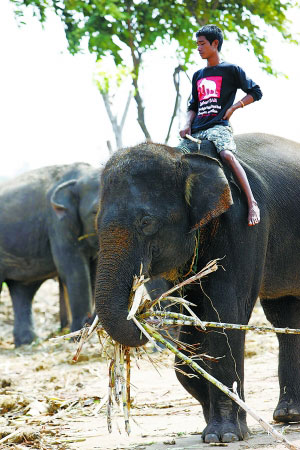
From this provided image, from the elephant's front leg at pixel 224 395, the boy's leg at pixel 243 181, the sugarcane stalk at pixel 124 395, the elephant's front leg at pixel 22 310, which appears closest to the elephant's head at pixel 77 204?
the elephant's front leg at pixel 22 310

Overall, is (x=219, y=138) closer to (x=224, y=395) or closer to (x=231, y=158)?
(x=231, y=158)

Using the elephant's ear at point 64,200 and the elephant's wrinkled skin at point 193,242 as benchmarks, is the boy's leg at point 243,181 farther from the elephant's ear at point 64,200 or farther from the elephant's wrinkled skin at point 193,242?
the elephant's ear at point 64,200

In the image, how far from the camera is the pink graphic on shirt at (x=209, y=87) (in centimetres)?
528

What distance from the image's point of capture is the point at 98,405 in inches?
178

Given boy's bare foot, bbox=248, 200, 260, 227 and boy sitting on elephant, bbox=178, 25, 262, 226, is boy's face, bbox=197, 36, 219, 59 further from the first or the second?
boy's bare foot, bbox=248, 200, 260, 227

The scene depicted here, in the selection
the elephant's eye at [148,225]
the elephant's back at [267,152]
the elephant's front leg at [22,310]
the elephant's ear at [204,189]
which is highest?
the elephant's back at [267,152]

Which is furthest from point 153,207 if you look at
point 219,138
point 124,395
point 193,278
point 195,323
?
point 124,395

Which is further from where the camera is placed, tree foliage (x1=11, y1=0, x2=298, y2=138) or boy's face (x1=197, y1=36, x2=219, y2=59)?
tree foliage (x1=11, y1=0, x2=298, y2=138)

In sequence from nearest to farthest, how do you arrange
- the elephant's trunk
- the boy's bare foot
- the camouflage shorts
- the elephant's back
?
the elephant's trunk < the boy's bare foot < the camouflage shorts < the elephant's back

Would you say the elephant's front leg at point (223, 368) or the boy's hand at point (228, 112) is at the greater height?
the boy's hand at point (228, 112)

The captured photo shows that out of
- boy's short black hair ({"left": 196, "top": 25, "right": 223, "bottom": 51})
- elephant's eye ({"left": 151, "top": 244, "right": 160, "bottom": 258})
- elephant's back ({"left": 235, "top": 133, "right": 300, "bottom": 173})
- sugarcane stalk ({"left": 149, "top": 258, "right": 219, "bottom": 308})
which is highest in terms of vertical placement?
boy's short black hair ({"left": 196, "top": 25, "right": 223, "bottom": 51})

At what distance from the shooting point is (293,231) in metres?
5.58

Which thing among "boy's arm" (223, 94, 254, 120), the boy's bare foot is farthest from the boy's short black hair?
the boy's bare foot

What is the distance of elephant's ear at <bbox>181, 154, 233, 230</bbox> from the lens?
487cm
